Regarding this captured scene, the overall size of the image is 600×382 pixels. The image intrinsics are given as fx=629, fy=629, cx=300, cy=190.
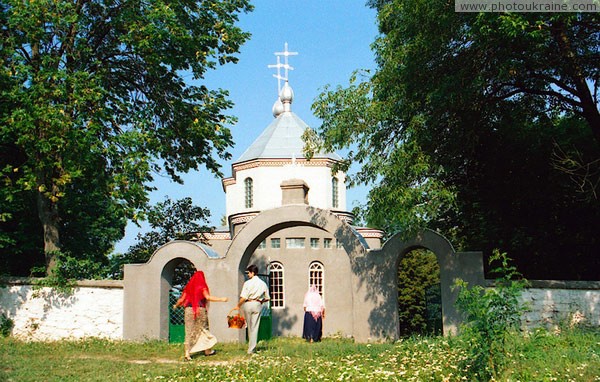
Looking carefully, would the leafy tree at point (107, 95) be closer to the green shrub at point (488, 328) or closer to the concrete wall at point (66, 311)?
the concrete wall at point (66, 311)

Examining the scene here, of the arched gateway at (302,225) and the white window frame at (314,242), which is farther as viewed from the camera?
the white window frame at (314,242)

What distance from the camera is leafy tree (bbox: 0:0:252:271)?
621 inches

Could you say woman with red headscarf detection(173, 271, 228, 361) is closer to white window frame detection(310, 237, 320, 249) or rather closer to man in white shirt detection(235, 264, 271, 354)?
man in white shirt detection(235, 264, 271, 354)

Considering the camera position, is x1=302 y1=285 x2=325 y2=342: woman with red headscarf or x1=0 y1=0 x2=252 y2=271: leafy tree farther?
x1=302 y1=285 x2=325 y2=342: woman with red headscarf

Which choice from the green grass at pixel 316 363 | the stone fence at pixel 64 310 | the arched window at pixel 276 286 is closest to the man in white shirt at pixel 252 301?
the green grass at pixel 316 363

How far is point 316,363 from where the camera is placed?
10.6 metres

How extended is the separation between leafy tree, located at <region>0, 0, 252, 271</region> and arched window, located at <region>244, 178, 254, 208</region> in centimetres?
1659

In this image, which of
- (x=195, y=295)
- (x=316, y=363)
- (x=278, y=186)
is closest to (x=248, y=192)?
(x=278, y=186)

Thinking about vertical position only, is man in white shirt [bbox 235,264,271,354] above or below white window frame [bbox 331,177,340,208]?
below

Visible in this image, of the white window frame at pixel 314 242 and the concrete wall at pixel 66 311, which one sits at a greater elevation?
the white window frame at pixel 314 242

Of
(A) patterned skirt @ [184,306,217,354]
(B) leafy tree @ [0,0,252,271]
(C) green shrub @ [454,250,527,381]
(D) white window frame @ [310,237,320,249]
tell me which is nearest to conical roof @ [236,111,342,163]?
(D) white window frame @ [310,237,320,249]

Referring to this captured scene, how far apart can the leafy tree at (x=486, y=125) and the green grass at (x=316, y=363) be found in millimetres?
3718

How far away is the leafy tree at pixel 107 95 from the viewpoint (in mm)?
15766

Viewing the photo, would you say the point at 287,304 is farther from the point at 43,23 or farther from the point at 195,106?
the point at 43,23
